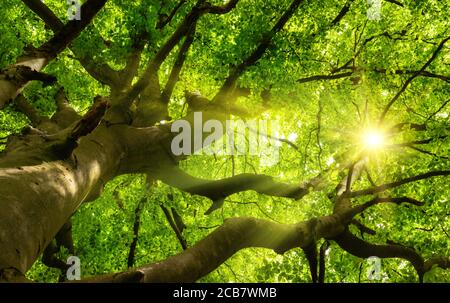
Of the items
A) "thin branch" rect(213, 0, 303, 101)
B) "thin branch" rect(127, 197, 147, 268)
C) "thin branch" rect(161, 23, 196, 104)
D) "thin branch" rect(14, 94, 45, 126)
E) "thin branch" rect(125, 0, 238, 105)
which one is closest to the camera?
"thin branch" rect(125, 0, 238, 105)

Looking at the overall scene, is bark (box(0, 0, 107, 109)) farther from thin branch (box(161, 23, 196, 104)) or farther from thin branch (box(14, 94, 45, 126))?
thin branch (box(14, 94, 45, 126))

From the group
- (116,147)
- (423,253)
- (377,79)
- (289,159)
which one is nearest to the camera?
(116,147)

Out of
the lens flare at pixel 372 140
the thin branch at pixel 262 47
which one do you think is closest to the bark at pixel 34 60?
the thin branch at pixel 262 47

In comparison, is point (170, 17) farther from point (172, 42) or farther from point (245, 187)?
point (245, 187)

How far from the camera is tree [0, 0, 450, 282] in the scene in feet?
13.1

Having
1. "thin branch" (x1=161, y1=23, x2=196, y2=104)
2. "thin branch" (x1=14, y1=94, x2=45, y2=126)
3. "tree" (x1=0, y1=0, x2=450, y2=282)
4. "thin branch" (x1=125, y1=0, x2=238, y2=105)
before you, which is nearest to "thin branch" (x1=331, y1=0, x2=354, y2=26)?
"tree" (x1=0, y1=0, x2=450, y2=282)

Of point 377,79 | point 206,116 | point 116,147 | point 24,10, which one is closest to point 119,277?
point 116,147

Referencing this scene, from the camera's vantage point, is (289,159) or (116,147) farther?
(289,159)

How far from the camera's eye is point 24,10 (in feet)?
30.7

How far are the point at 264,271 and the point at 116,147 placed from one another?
10.5 ft

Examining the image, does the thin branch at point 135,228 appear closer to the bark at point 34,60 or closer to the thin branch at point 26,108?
the thin branch at point 26,108

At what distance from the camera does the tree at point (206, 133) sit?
399cm
